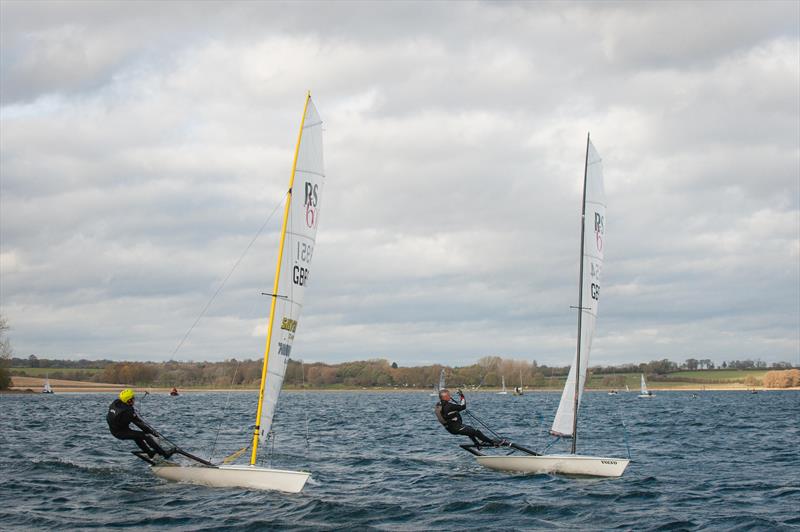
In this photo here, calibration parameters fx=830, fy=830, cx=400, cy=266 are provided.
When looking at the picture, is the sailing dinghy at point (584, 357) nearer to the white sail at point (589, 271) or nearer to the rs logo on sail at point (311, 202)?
the white sail at point (589, 271)

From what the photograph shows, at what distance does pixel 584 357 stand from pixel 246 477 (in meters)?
9.97

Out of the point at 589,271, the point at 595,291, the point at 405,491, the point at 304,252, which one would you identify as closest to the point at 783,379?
the point at 595,291

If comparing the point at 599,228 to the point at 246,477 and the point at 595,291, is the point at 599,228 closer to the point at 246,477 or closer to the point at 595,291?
the point at 595,291

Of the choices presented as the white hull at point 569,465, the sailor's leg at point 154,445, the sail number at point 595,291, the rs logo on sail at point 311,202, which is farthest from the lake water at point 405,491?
the rs logo on sail at point 311,202

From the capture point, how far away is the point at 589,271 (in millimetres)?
22812

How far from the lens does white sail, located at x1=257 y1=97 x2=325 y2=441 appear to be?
741 inches

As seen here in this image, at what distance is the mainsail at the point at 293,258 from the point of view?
61.4 feet

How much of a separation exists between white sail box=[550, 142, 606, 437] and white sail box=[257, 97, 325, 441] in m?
7.61

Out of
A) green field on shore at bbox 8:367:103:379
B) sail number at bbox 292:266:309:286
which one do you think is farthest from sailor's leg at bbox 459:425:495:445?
green field on shore at bbox 8:367:103:379

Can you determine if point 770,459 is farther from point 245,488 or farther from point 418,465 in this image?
point 245,488

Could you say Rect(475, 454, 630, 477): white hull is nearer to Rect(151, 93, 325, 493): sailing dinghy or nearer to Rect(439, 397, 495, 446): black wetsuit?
Rect(439, 397, 495, 446): black wetsuit

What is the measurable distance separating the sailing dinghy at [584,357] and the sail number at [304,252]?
759cm

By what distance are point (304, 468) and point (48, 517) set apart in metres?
8.94

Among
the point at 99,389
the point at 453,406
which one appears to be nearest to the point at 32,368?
the point at 99,389
